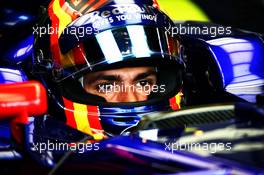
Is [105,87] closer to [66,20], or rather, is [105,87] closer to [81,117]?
[81,117]

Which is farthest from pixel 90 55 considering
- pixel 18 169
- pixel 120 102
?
pixel 18 169

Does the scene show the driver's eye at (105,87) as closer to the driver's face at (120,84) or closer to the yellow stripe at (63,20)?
the driver's face at (120,84)

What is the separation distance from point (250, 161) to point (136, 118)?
116 centimetres

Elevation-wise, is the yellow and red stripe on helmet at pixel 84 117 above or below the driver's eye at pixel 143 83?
below

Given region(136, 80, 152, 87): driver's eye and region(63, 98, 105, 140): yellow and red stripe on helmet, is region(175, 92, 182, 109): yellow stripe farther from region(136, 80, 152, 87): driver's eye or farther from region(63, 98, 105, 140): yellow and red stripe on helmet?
region(63, 98, 105, 140): yellow and red stripe on helmet

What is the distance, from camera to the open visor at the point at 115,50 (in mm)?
2453

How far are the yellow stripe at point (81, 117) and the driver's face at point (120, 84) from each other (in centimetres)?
14

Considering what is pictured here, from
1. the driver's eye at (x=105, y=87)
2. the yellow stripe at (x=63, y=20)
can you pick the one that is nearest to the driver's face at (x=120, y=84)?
the driver's eye at (x=105, y=87)

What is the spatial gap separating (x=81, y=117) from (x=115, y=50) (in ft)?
1.09

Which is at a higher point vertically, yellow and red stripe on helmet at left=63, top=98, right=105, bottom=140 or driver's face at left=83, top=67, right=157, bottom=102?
driver's face at left=83, top=67, right=157, bottom=102

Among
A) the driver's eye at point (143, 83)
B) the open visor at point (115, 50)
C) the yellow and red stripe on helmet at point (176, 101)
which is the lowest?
the yellow and red stripe on helmet at point (176, 101)

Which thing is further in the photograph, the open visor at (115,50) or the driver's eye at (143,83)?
the driver's eye at (143,83)

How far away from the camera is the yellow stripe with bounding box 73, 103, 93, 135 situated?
2473mm

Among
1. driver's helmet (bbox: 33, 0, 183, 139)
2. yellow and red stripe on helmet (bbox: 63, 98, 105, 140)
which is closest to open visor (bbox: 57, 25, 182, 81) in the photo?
driver's helmet (bbox: 33, 0, 183, 139)
